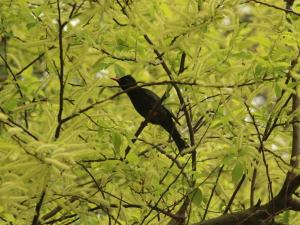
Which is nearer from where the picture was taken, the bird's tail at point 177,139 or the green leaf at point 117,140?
the green leaf at point 117,140

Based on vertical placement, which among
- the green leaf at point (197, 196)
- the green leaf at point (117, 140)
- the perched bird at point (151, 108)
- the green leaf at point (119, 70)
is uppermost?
the perched bird at point (151, 108)

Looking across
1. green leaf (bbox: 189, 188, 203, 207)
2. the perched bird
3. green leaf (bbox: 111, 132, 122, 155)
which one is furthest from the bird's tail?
green leaf (bbox: 111, 132, 122, 155)

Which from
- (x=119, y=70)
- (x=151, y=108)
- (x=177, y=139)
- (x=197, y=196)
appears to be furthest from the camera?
(x=151, y=108)

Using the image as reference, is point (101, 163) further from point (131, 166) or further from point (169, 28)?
point (169, 28)

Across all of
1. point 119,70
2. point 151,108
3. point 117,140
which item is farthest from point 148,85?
point 151,108

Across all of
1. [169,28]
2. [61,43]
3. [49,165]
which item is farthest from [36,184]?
[169,28]

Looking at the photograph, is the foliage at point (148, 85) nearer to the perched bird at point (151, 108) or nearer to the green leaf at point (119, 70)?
the green leaf at point (119, 70)

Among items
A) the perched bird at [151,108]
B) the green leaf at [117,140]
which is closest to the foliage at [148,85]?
the green leaf at [117,140]

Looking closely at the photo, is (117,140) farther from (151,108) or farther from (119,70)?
(151,108)

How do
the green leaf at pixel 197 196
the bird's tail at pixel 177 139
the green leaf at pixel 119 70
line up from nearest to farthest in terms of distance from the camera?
the green leaf at pixel 197 196
the green leaf at pixel 119 70
the bird's tail at pixel 177 139

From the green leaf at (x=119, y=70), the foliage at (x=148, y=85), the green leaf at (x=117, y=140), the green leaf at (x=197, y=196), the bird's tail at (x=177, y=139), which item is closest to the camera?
the foliage at (x=148, y=85)

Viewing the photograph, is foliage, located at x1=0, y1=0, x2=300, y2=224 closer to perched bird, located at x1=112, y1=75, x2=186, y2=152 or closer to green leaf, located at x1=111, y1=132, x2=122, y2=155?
green leaf, located at x1=111, y1=132, x2=122, y2=155

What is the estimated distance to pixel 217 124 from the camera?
4.14 m

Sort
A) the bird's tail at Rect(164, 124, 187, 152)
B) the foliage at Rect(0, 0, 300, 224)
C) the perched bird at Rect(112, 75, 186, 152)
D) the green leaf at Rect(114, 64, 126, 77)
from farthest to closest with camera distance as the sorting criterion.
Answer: the perched bird at Rect(112, 75, 186, 152) → the bird's tail at Rect(164, 124, 187, 152) → the green leaf at Rect(114, 64, 126, 77) → the foliage at Rect(0, 0, 300, 224)
